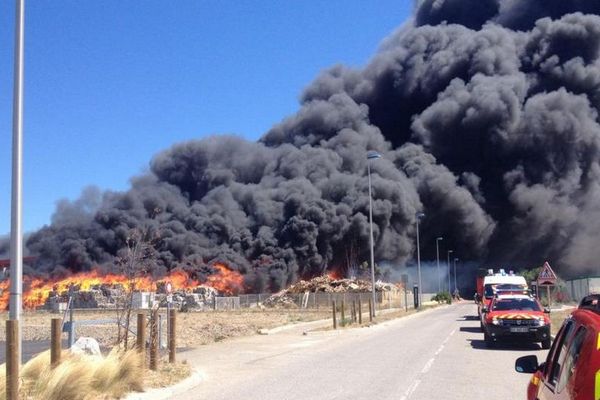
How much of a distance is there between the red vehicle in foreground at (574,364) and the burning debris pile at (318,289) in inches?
2224

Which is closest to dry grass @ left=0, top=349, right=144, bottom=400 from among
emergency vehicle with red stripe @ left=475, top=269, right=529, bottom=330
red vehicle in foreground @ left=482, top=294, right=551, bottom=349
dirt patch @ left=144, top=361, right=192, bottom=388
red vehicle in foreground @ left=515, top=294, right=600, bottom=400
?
dirt patch @ left=144, top=361, right=192, bottom=388

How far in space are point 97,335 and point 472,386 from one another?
1789 centimetres

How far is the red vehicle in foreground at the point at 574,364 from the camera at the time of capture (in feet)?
12.0

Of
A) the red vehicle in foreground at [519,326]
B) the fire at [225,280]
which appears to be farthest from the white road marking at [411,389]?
the fire at [225,280]

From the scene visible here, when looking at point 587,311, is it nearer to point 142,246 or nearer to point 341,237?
point 142,246

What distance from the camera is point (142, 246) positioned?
50.5 ft

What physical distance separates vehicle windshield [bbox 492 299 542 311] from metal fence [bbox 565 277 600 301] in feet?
49.7

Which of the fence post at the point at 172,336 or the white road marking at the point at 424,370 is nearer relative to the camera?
the white road marking at the point at 424,370

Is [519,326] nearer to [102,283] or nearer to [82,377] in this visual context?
[82,377]

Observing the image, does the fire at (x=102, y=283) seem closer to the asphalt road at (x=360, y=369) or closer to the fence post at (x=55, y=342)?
the asphalt road at (x=360, y=369)

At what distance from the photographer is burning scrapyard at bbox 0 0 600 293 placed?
76.5 metres

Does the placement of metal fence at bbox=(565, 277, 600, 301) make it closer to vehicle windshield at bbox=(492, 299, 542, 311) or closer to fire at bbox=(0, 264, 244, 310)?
vehicle windshield at bbox=(492, 299, 542, 311)

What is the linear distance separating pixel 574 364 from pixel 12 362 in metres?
6.55

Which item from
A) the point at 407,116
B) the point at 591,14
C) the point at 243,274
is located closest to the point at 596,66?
the point at 591,14
